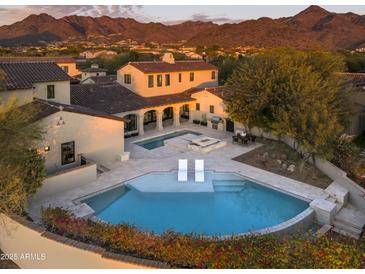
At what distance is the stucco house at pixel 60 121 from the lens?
2006cm

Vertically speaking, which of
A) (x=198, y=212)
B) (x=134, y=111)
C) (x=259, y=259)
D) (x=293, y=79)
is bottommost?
(x=198, y=212)

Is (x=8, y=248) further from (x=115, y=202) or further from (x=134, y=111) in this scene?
(x=134, y=111)

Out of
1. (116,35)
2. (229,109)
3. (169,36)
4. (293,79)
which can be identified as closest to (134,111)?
(229,109)

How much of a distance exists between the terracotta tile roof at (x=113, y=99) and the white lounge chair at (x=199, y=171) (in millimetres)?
9937

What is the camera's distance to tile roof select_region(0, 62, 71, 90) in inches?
880

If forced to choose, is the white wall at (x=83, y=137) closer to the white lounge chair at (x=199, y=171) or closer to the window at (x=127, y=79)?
the white lounge chair at (x=199, y=171)

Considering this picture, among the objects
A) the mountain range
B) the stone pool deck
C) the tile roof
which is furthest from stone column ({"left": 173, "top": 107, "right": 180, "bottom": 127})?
the mountain range

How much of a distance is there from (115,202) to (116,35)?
610 ft

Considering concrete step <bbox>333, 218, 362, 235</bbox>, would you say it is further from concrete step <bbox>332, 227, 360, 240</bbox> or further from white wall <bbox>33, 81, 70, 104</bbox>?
white wall <bbox>33, 81, 70, 104</bbox>

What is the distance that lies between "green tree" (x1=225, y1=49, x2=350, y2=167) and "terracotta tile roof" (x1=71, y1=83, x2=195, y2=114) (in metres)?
7.43

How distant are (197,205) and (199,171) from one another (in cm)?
361

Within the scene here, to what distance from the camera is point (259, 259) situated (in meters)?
10.3

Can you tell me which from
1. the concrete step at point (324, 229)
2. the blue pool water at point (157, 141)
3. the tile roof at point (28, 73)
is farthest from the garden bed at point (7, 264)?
the blue pool water at point (157, 141)

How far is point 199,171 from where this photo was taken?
21891mm
